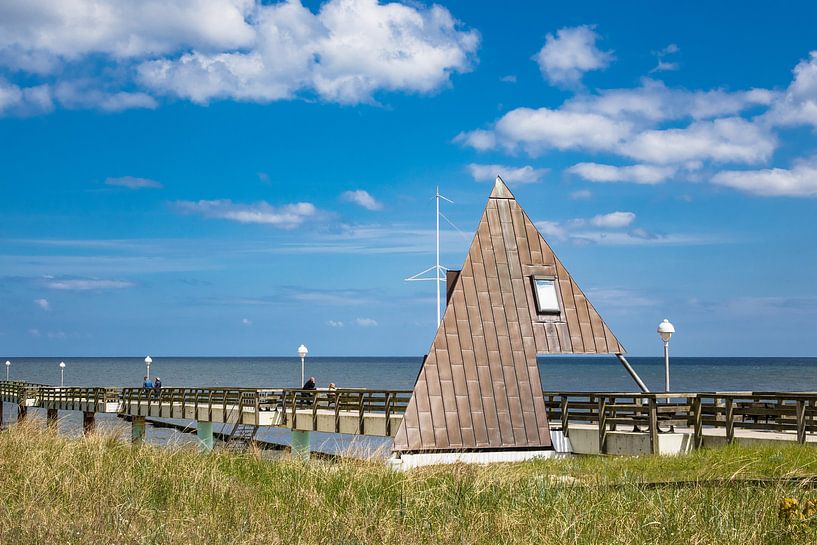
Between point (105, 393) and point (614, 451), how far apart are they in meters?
28.8

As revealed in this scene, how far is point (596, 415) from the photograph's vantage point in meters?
20.2

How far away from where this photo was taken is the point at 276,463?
12633 millimetres

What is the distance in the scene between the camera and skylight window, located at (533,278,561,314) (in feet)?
67.4

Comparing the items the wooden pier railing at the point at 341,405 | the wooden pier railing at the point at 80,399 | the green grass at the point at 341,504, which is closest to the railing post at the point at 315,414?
the wooden pier railing at the point at 341,405

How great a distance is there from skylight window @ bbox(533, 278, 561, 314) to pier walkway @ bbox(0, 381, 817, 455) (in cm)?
193

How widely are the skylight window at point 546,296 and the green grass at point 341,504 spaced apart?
25.9 feet

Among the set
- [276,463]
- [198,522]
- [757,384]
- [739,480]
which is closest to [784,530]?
[739,480]

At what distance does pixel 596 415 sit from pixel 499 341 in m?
2.82

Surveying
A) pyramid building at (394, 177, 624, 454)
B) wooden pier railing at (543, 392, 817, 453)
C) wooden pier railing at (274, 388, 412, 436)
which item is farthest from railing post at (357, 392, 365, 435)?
wooden pier railing at (543, 392, 817, 453)

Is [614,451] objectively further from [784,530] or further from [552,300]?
[784,530]

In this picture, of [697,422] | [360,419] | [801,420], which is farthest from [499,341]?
[801,420]

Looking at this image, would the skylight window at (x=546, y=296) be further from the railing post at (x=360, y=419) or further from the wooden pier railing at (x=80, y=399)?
the wooden pier railing at (x=80, y=399)

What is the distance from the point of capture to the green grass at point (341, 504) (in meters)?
8.16

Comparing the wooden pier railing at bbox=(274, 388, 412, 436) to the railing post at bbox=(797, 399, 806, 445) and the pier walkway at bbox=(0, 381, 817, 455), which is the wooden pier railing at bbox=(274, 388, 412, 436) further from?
the railing post at bbox=(797, 399, 806, 445)
